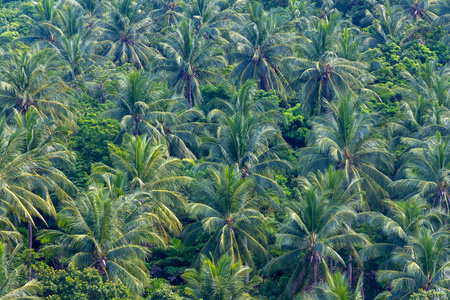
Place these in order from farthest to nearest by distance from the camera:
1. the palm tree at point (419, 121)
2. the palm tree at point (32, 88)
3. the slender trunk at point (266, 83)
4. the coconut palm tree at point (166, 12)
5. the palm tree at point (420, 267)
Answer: the coconut palm tree at point (166, 12) → the slender trunk at point (266, 83) → the palm tree at point (32, 88) → the palm tree at point (419, 121) → the palm tree at point (420, 267)

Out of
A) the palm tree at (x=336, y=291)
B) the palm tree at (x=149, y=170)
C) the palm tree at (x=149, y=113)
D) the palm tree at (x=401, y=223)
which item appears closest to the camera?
the palm tree at (x=336, y=291)

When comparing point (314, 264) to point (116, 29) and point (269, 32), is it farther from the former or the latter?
point (116, 29)

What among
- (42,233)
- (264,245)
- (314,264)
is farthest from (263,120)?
(42,233)

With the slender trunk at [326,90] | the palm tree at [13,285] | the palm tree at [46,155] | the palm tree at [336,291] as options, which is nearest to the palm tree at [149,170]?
the palm tree at [46,155]

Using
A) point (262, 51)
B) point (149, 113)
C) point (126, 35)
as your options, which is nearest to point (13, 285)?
point (149, 113)

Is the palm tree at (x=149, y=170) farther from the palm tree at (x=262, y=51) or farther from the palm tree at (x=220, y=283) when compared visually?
the palm tree at (x=262, y=51)

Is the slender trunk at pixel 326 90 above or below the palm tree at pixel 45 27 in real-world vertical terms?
above

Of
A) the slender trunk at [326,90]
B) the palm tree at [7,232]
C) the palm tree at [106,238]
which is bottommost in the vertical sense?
the palm tree at [7,232]

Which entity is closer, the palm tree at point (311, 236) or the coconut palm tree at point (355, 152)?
the palm tree at point (311, 236)

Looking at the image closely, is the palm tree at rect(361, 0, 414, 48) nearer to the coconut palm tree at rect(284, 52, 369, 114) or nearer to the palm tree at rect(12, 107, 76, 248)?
the coconut palm tree at rect(284, 52, 369, 114)
